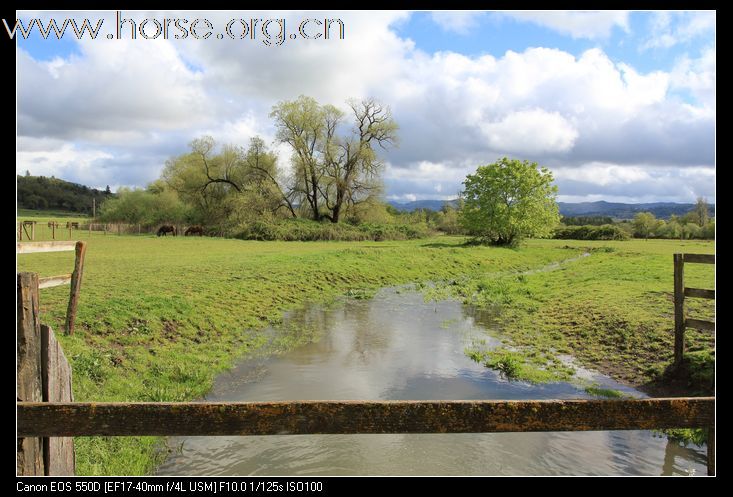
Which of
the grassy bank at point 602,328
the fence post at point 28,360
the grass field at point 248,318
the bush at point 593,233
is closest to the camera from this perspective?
the fence post at point 28,360

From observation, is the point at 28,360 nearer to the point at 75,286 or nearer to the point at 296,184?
the point at 75,286

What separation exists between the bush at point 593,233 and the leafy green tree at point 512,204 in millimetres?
24259

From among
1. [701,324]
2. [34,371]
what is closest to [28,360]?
[34,371]

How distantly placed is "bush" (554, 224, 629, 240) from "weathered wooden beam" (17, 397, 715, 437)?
3055 inches

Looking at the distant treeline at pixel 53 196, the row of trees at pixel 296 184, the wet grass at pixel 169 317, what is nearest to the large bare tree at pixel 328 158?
the row of trees at pixel 296 184

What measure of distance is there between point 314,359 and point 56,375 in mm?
9052

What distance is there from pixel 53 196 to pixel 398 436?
482 ft

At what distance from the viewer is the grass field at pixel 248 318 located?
10.2m

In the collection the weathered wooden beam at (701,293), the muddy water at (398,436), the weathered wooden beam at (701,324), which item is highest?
the weathered wooden beam at (701,293)

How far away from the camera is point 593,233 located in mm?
76188

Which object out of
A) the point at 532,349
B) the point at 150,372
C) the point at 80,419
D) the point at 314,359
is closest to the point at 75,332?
the point at 150,372

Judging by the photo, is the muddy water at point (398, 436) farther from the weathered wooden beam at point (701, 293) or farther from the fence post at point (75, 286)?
the fence post at point (75, 286)

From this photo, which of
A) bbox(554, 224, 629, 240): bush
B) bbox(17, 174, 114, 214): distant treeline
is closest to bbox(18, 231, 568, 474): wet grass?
bbox(554, 224, 629, 240): bush
